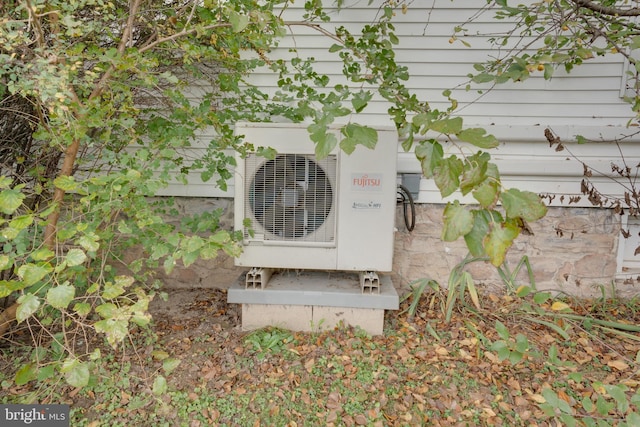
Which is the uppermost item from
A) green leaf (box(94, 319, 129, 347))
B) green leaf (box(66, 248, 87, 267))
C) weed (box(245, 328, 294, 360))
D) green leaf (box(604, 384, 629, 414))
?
green leaf (box(66, 248, 87, 267))

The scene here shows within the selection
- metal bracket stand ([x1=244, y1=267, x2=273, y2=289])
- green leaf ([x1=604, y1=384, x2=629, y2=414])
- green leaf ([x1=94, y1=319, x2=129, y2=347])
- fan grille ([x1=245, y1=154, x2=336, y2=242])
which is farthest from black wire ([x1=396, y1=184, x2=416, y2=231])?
green leaf ([x1=94, y1=319, x2=129, y2=347])

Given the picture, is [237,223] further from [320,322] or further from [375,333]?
[375,333]

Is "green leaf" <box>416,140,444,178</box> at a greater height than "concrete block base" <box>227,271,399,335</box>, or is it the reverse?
"green leaf" <box>416,140,444,178</box>

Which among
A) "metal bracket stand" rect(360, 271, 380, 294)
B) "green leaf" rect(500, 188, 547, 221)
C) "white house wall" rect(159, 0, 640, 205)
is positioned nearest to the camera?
"green leaf" rect(500, 188, 547, 221)

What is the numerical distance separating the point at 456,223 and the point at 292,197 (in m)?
1.55

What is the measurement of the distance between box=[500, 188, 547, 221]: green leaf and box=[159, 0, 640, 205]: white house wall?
2.17 m

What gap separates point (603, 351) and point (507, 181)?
1.33 metres

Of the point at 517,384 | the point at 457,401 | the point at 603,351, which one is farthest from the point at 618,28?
the point at 457,401

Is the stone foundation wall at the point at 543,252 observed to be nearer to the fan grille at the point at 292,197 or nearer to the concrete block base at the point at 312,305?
the concrete block base at the point at 312,305

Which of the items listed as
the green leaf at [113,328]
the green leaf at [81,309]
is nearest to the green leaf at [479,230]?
the green leaf at [113,328]

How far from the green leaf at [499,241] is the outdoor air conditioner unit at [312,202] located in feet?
4.64

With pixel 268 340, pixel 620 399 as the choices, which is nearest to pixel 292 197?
pixel 268 340

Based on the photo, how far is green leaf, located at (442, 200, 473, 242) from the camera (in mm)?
927

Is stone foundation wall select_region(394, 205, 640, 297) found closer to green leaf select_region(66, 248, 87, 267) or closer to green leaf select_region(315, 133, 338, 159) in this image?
green leaf select_region(315, 133, 338, 159)
